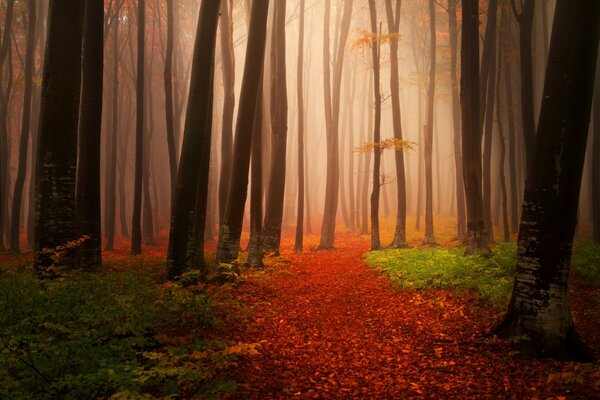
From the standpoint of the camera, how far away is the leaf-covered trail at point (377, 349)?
15.8 feet

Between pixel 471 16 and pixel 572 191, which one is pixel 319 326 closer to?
pixel 572 191

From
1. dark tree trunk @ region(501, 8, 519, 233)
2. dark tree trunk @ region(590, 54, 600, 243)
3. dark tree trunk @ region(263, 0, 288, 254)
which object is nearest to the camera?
dark tree trunk @ region(263, 0, 288, 254)

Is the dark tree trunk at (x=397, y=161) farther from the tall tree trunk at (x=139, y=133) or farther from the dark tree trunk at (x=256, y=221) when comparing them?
the tall tree trunk at (x=139, y=133)

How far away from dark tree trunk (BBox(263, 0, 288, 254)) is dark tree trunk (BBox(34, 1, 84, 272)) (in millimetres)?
7856

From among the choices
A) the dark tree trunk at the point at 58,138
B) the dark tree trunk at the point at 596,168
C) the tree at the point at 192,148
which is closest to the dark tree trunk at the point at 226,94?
the tree at the point at 192,148

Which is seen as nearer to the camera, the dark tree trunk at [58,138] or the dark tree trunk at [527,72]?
the dark tree trunk at [58,138]

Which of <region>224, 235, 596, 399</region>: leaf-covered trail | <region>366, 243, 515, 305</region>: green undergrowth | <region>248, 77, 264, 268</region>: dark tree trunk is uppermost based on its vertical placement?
<region>248, 77, 264, 268</region>: dark tree trunk

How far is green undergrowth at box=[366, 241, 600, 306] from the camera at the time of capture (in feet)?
27.4

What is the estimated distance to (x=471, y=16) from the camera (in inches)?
488

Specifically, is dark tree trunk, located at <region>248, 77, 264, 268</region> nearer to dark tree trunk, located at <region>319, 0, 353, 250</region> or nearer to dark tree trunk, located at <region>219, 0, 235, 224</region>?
dark tree trunk, located at <region>219, 0, 235, 224</region>

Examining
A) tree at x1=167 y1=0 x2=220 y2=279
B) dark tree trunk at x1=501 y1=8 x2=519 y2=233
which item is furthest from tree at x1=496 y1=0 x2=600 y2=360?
dark tree trunk at x1=501 y1=8 x2=519 y2=233

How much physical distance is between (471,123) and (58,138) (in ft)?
38.1

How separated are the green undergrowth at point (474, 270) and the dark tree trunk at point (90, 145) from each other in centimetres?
802

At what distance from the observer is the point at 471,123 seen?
12.5 meters
